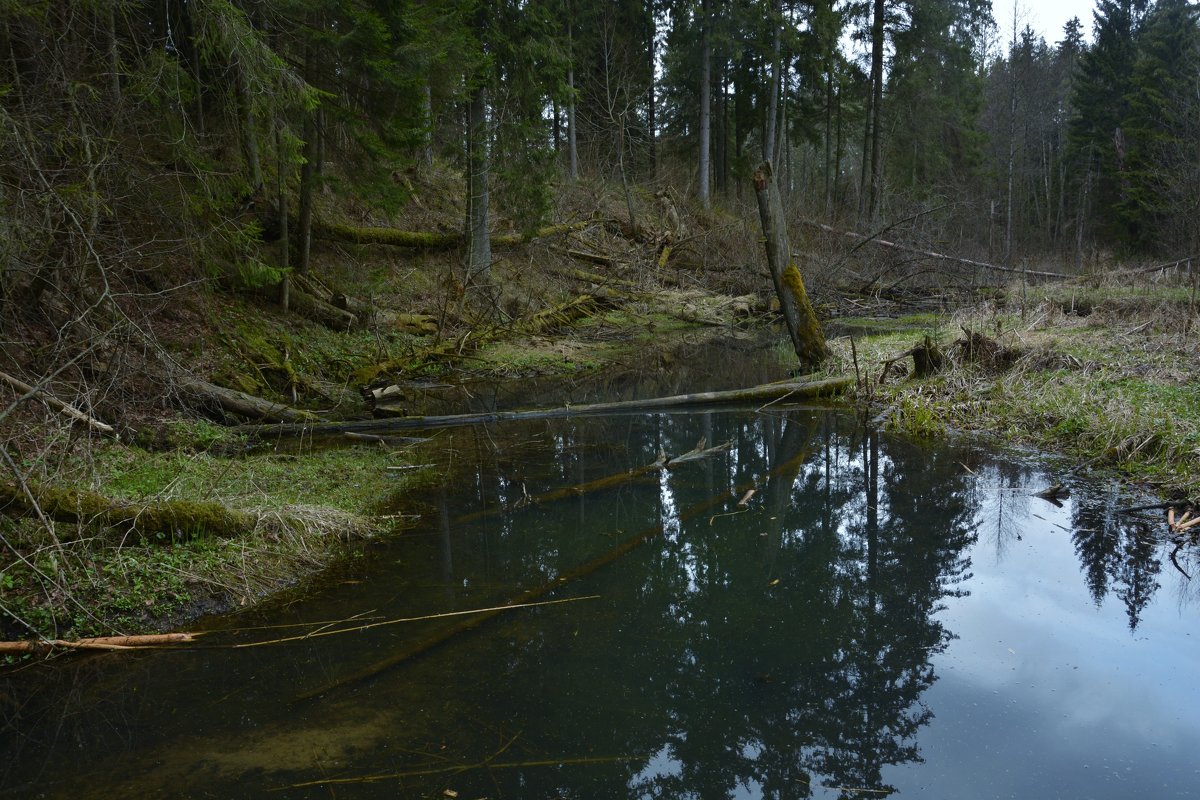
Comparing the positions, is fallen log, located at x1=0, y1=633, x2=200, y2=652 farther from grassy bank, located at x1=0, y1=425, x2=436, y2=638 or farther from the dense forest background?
the dense forest background

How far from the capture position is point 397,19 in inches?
476

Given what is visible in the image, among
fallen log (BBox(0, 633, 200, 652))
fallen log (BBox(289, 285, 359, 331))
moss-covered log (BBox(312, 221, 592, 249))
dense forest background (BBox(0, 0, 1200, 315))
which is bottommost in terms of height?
fallen log (BBox(0, 633, 200, 652))

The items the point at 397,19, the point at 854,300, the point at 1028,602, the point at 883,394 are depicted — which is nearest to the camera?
the point at 1028,602

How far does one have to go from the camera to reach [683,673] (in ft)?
14.3

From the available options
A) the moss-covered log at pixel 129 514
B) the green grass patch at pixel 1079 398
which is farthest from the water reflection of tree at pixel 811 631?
the moss-covered log at pixel 129 514

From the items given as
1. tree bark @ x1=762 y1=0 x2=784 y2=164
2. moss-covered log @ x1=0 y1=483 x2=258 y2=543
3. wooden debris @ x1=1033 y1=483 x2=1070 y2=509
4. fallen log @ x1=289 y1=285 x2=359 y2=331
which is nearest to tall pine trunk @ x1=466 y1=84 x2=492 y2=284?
fallen log @ x1=289 y1=285 x2=359 y2=331

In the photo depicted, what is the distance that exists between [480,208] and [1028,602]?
13.9 m

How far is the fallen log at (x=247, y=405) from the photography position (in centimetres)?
904

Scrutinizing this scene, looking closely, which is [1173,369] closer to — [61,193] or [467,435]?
[467,435]

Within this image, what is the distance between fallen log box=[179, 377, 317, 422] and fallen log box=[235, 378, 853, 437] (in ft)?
1.13

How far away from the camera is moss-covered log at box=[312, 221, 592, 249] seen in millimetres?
15562

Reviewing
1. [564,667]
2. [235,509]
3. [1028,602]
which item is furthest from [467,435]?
[1028,602]

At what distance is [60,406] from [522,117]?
12.5m

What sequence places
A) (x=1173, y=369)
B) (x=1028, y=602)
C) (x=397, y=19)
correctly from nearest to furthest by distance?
(x=1028, y=602) < (x=1173, y=369) < (x=397, y=19)
